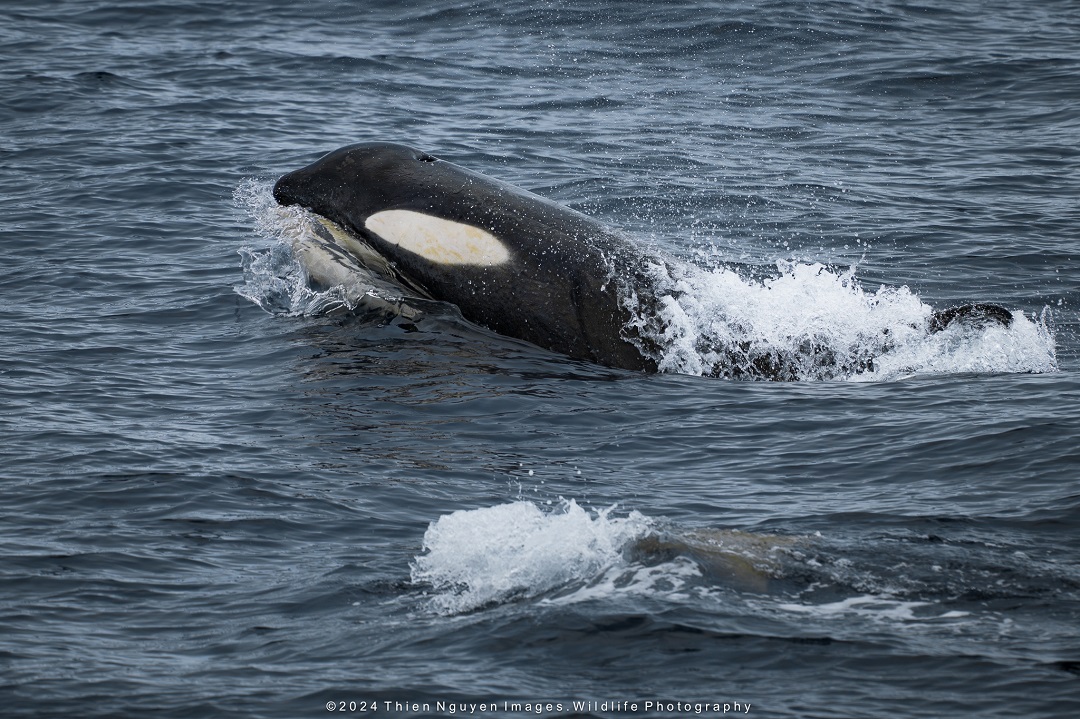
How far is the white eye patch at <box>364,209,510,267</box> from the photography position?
13.1 metres

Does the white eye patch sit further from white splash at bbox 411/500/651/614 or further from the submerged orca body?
white splash at bbox 411/500/651/614

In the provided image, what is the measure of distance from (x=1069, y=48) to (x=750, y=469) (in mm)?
19971

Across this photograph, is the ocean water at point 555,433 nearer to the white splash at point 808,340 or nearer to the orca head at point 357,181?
the white splash at point 808,340

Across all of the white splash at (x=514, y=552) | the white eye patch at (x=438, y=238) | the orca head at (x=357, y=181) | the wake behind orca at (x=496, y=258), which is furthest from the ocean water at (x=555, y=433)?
the orca head at (x=357, y=181)

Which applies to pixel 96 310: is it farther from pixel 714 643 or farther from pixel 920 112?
pixel 920 112

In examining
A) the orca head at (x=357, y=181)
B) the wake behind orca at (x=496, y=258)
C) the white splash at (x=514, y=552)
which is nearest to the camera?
the white splash at (x=514, y=552)

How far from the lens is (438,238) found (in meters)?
13.3

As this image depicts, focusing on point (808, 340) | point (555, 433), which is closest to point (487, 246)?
point (555, 433)

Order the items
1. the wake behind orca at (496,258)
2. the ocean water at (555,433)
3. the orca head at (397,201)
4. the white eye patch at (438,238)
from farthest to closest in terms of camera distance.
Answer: the orca head at (397,201)
the white eye patch at (438,238)
the wake behind orca at (496,258)
the ocean water at (555,433)

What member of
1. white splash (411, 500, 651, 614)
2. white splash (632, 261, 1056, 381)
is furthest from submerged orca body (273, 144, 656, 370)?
white splash (411, 500, 651, 614)

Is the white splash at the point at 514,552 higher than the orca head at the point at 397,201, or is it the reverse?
the orca head at the point at 397,201

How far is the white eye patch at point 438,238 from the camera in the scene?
1310 centimetres

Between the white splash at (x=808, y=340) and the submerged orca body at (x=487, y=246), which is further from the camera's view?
the submerged orca body at (x=487, y=246)

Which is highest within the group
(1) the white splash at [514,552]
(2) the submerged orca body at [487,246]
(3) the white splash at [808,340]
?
(2) the submerged orca body at [487,246]
